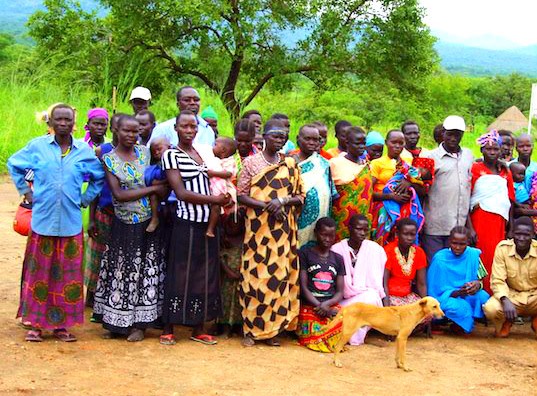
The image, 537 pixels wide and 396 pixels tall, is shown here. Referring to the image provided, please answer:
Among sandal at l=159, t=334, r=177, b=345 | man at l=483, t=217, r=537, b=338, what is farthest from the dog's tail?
man at l=483, t=217, r=537, b=338

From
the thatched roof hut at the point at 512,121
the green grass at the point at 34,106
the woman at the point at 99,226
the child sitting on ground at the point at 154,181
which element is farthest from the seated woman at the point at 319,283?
the thatched roof hut at the point at 512,121

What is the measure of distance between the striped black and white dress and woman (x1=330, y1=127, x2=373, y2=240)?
117 centimetres

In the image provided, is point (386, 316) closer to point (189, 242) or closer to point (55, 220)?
point (189, 242)

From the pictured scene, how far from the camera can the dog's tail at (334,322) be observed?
5727 mm

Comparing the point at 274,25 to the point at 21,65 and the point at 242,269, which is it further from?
the point at 242,269

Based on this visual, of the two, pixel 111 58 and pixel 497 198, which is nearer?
pixel 497 198

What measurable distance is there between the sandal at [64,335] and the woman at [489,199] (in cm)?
347

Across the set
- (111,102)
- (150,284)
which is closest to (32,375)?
(150,284)

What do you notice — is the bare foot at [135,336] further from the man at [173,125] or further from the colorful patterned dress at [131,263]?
the man at [173,125]

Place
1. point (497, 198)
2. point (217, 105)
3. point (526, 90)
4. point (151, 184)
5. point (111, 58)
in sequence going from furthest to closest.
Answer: point (526, 90) < point (111, 58) < point (217, 105) < point (497, 198) < point (151, 184)

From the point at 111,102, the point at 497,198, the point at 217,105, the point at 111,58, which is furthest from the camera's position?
the point at 111,58

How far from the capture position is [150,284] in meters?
5.62

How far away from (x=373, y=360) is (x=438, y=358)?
519 mm

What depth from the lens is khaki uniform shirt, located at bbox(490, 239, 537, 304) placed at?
6547 mm
